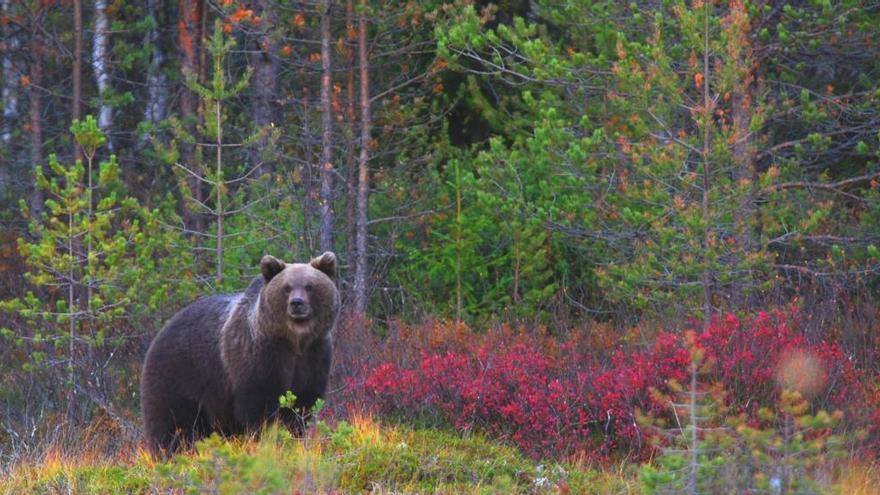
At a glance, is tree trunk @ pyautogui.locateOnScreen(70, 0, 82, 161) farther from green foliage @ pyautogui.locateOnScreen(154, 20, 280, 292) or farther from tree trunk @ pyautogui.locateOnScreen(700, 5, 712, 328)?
tree trunk @ pyautogui.locateOnScreen(700, 5, 712, 328)

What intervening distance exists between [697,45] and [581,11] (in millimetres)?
2330

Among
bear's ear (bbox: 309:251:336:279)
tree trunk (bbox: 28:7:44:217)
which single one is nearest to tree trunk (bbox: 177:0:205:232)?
tree trunk (bbox: 28:7:44:217)

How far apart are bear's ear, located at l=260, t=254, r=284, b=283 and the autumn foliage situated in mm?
1843

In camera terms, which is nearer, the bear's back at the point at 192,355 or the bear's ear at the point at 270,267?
the bear's ear at the point at 270,267

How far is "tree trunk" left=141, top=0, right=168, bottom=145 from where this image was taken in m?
23.5

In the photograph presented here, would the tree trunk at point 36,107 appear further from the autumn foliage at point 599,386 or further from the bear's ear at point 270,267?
the bear's ear at point 270,267

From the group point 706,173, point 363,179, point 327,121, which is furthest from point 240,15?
point 706,173

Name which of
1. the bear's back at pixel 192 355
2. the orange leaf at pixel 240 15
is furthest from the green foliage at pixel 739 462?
the orange leaf at pixel 240 15

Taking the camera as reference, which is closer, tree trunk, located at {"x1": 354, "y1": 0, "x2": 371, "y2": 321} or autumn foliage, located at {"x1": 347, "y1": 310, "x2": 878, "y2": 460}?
autumn foliage, located at {"x1": 347, "y1": 310, "x2": 878, "y2": 460}

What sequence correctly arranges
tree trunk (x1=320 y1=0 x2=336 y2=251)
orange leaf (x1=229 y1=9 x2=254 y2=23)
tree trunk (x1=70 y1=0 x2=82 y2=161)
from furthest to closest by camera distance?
1. tree trunk (x1=70 y1=0 x2=82 y2=161)
2. orange leaf (x1=229 y1=9 x2=254 y2=23)
3. tree trunk (x1=320 y1=0 x2=336 y2=251)

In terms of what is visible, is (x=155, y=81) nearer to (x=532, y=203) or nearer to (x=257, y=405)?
(x=532, y=203)

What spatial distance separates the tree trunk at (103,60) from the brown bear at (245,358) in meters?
12.5

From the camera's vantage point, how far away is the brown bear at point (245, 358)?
8.38m

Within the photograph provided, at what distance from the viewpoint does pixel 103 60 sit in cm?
2181
